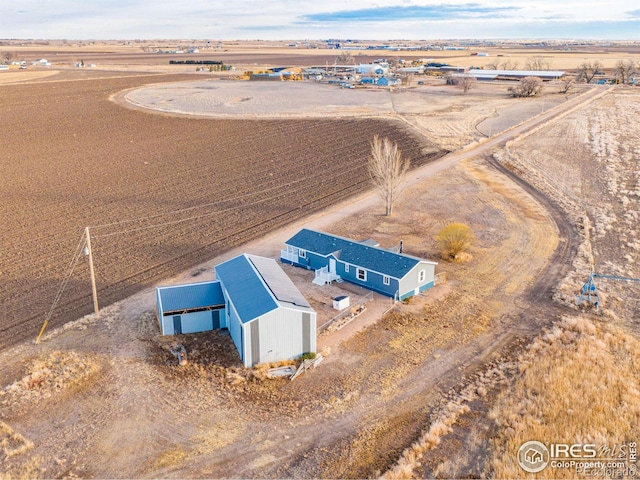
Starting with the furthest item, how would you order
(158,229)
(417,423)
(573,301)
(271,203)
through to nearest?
1. (271,203)
2. (158,229)
3. (573,301)
4. (417,423)

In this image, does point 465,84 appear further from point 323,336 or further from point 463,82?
point 323,336

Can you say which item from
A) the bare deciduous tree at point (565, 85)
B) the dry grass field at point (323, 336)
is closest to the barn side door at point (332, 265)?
the dry grass field at point (323, 336)

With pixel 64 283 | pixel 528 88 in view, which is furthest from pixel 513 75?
pixel 64 283

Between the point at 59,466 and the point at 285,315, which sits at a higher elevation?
the point at 285,315

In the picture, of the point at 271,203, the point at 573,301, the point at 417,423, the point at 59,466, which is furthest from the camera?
the point at 271,203

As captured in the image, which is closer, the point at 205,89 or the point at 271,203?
the point at 271,203

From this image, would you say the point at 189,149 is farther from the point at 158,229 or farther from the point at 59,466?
the point at 59,466

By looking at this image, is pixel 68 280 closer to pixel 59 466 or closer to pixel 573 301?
pixel 59 466

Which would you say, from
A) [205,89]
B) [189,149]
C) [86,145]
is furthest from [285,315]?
[205,89]
